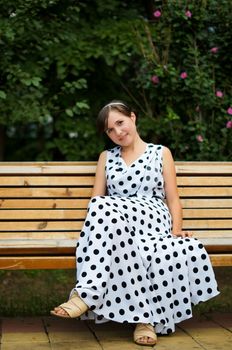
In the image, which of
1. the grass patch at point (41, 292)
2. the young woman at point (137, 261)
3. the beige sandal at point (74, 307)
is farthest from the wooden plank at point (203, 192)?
the beige sandal at point (74, 307)

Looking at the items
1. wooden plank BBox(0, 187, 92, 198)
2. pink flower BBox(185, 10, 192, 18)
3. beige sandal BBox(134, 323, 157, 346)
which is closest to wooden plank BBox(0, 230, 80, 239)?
wooden plank BBox(0, 187, 92, 198)

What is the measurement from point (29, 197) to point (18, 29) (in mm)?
1348

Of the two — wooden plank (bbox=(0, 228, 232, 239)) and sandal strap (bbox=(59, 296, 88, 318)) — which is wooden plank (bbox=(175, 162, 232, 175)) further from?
sandal strap (bbox=(59, 296, 88, 318))

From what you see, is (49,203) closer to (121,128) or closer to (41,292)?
(121,128)

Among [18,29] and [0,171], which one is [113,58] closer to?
[18,29]

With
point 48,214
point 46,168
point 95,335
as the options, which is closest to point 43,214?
point 48,214

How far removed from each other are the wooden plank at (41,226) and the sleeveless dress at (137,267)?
55cm

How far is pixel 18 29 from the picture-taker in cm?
555

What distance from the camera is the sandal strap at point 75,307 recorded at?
3.90 metres

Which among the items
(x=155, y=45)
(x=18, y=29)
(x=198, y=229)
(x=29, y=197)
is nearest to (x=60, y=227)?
(x=29, y=197)

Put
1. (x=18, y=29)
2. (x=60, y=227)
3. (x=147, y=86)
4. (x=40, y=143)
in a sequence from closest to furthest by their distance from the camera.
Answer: (x=60, y=227)
(x=18, y=29)
(x=147, y=86)
(x=40, y=143)

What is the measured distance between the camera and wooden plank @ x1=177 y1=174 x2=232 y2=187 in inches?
195

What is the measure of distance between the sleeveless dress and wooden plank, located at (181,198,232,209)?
21.2 inches

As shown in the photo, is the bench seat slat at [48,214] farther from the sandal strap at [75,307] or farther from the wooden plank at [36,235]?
the sandal strap at [75,307]
